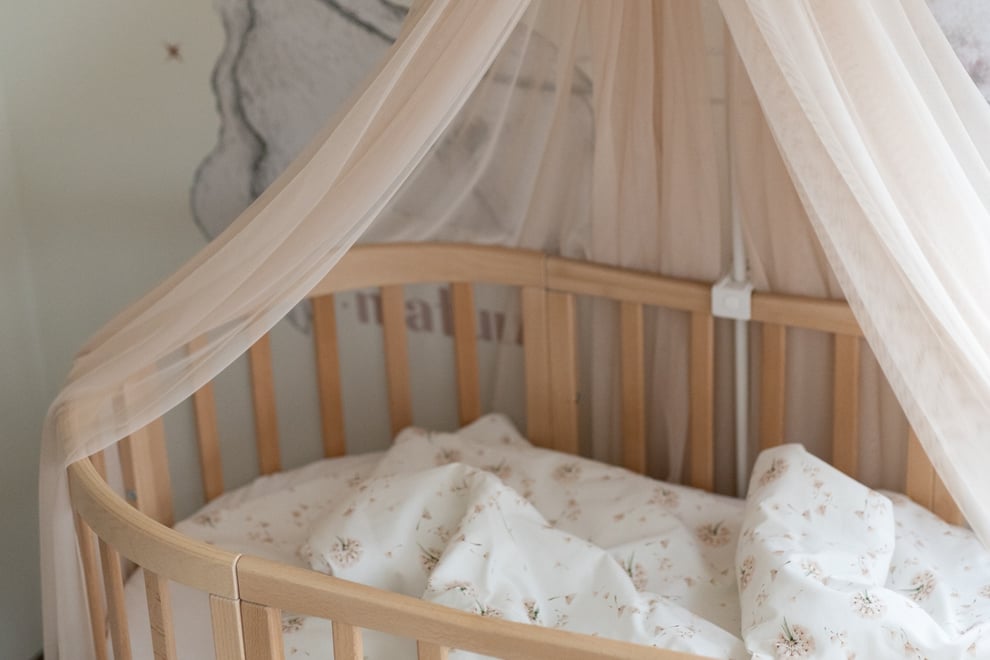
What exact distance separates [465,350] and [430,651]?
1.06 metres

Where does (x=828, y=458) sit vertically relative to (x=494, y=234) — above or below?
below

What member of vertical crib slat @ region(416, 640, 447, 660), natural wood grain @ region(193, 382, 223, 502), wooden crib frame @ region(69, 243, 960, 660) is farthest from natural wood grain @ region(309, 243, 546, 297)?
vertical crib slat @ region(416, 640, 447, 660)

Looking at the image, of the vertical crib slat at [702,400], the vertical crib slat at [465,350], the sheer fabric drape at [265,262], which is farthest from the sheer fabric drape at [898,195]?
the vertical crib slat at [465,350]

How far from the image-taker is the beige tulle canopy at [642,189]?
1.64 metres

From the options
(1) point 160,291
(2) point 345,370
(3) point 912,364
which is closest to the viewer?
(3) point 912,364

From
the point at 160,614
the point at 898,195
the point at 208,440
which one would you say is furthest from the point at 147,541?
the point at 898,195

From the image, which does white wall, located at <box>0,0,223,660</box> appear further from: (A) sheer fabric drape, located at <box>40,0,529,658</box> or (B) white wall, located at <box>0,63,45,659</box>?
(A) sheer fabric drape, located at <box>40,0,529,658</box>

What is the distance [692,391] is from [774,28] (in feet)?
2.88

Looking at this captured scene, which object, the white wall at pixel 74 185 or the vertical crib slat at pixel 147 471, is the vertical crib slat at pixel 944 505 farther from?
the white wall at pixel 74 185

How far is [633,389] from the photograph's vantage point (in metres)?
A: 2.44

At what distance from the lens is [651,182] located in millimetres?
2297

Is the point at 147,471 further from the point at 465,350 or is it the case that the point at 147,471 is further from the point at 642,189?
the point at 642,189

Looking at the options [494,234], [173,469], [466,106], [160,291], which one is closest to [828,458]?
[494,234]

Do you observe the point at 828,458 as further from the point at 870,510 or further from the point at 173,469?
the point at 173,469
